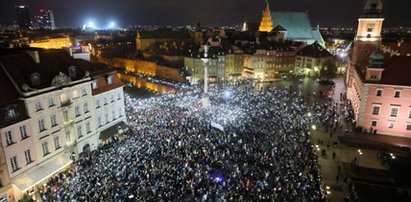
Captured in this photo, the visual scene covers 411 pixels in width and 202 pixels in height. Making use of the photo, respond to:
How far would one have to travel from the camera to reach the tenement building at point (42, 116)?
2367 cm

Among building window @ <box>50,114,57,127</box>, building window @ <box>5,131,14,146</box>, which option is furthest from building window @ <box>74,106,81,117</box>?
building window @ <box>5,131,14,146</box>

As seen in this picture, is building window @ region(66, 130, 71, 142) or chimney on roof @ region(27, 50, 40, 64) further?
building window @ region(66, 130, 71, 142)

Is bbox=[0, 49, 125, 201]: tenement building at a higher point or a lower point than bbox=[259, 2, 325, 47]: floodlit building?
lower

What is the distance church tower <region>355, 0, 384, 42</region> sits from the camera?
2008 inches

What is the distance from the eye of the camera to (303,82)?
73.2 m

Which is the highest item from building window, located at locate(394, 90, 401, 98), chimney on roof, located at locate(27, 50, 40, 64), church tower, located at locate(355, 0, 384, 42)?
church tower, located at locate(355, 0, 384, 42)

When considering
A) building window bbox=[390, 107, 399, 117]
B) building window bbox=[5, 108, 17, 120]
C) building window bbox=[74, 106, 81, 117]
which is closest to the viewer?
building window bbox=[5, 108, 17, 120]

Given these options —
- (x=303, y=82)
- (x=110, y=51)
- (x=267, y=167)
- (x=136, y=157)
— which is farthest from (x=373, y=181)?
A: (x=110, y=51)

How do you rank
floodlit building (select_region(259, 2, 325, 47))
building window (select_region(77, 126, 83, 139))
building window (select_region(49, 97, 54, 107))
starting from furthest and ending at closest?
floodlit building (select_region(259, 2, 325, 47)), building window (select_region(77, 126, 83, 139)), building window (select_region(49, 97, 54, 107))

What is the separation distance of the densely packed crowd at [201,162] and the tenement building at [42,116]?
6.39 feet

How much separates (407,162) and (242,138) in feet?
58.6

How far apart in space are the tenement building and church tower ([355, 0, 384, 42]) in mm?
46793

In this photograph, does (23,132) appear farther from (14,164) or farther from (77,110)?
(77,110)

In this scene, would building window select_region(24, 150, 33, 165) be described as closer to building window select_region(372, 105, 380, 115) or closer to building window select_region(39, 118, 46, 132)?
building window select_region(39, 118, 46, 132)
